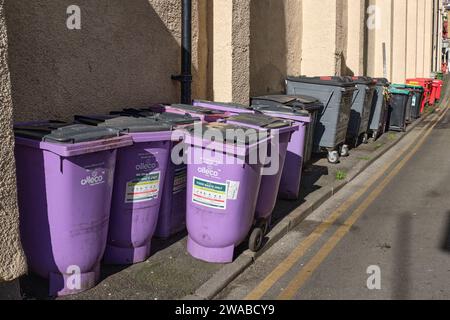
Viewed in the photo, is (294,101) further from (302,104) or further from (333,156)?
(333,156)

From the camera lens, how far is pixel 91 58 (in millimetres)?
6832

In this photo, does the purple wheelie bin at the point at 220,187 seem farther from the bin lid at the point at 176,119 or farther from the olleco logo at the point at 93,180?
the olleco logo at the point at 93,180

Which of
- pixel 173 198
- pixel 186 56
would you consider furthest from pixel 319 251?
pixel 186 56

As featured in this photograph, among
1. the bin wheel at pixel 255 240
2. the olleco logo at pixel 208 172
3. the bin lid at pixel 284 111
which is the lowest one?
the bin wheel at pixel 255 240

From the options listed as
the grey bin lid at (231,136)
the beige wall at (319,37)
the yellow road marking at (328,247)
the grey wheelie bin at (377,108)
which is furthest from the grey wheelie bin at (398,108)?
the grey bin lid at (231,136)

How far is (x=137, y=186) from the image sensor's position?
200 inches

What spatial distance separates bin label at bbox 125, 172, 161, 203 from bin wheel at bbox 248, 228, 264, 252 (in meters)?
1.17

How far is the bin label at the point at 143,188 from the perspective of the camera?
5059 millimetres

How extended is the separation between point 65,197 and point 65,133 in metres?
0.54

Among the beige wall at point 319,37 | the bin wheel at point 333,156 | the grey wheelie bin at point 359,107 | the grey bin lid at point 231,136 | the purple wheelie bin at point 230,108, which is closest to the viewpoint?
the grey bin lid at point 231,136

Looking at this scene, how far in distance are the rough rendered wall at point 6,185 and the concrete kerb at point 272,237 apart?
1.48 m

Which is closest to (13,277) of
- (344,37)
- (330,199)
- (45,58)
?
(45,58)

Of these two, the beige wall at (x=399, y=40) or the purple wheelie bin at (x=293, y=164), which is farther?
the beige wall at (x=399, y=40)

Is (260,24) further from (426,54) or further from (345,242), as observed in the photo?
(426,54)
